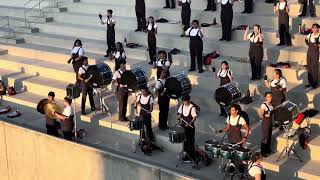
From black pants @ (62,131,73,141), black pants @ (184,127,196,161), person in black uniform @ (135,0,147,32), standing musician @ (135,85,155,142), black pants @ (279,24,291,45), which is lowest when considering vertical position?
black pants @ (62,131,73,141)

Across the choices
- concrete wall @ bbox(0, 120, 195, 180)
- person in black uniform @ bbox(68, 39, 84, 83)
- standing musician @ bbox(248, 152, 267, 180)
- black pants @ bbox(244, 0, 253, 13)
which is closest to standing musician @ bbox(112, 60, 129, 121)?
concrete wall @ bbox(0, 120, 195, 180)

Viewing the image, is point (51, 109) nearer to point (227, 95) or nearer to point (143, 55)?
point (227, 95)

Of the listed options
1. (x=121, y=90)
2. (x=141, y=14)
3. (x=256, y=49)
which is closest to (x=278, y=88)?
(x=256, y=49)

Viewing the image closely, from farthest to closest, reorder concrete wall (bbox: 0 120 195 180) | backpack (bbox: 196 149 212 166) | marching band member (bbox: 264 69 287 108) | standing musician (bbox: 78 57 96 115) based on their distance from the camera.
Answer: standing musician (bbox: 78 57 96 115), marching band member (bbox: 264 69 287 108), backpack (bbox: 196 149 212 166), concrete wall (bbox: 0 120 195 180)

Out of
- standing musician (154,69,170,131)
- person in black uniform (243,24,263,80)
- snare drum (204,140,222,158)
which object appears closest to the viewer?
snare drum (204,140,222,158)

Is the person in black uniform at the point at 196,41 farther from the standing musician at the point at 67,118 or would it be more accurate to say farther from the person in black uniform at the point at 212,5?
the standing musician at the point at 67,118

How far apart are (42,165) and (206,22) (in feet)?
24.2

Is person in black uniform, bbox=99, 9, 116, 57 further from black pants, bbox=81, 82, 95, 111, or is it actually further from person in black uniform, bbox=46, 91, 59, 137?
person in black uniform, bbox=46, 91, 59, 137

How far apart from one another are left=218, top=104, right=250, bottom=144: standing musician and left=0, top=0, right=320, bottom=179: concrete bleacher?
886 millimetres

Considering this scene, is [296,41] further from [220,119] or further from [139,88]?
[139,88]

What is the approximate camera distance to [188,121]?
12.1 metres

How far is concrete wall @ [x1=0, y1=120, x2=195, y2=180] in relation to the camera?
466 inches

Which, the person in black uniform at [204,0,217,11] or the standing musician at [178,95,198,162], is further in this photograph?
the person in black uniform at [204,0,217,11]

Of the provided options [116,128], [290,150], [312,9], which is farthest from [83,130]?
[312,9]
